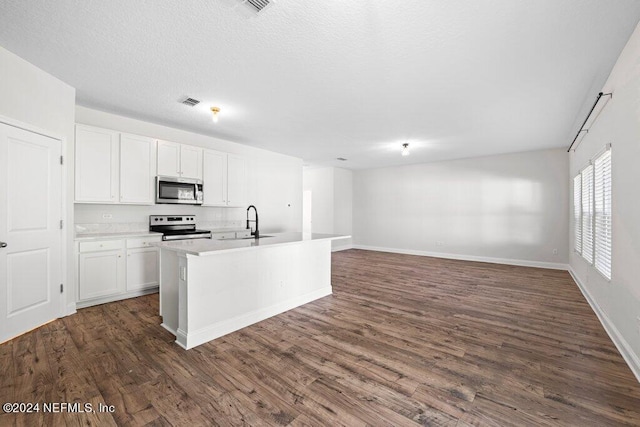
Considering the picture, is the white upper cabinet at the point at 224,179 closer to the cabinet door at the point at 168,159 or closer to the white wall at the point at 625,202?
the cabinet door at the point at 168,159

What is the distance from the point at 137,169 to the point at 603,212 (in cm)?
620

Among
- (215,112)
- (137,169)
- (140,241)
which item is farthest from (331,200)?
(140,241)

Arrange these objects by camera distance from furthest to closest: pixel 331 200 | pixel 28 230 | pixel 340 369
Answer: pixel 331 200 → pixel 28 230 → pixel 340 369

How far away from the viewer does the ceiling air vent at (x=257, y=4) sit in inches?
74.9

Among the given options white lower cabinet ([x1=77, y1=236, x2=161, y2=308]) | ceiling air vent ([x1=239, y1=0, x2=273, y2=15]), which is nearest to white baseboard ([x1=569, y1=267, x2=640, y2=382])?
ceiling air vent ([x1=239, y1=0, x2=273, y2=15])

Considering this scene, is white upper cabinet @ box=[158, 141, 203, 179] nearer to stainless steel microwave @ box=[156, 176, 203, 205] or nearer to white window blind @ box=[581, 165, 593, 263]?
stainless steel microwave @ box=[156, 176, 203, 205]

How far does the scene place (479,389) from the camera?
194cm

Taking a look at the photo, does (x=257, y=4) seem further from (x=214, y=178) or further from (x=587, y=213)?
(x=587, y=213)

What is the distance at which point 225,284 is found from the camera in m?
2.79

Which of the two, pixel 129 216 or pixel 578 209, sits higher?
pixel 578 209

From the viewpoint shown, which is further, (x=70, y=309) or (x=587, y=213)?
(x=587, y=213)

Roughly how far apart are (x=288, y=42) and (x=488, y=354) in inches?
129

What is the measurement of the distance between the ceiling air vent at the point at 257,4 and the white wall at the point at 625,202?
9.46ft

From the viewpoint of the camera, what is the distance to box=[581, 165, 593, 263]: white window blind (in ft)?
12.5
